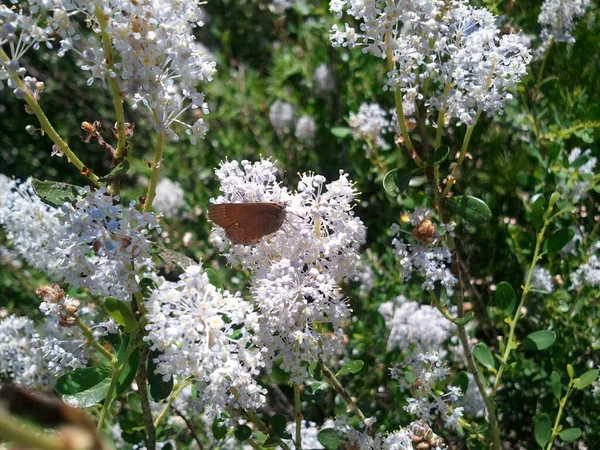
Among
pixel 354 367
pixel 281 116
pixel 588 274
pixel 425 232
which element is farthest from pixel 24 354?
pixel 281 116

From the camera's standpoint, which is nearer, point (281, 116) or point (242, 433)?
point (242, 433)

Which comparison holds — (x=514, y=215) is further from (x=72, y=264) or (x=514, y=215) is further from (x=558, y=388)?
(x=72, y=264)

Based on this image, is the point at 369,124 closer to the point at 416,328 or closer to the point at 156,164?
the point at 416,328

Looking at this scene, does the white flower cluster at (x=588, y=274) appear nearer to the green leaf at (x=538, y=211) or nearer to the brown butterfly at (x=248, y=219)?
the green leaf at (x=538, y=211)

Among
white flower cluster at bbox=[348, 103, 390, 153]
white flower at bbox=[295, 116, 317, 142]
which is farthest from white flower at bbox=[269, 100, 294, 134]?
white flower cluster at bbox=[348, 103, 390, 153]

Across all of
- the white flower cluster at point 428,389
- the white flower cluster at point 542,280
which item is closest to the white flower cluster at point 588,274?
the white flower cluster at point 542,280

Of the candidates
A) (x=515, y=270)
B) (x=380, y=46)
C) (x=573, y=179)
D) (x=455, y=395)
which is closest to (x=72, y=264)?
(x=380, y=46)
